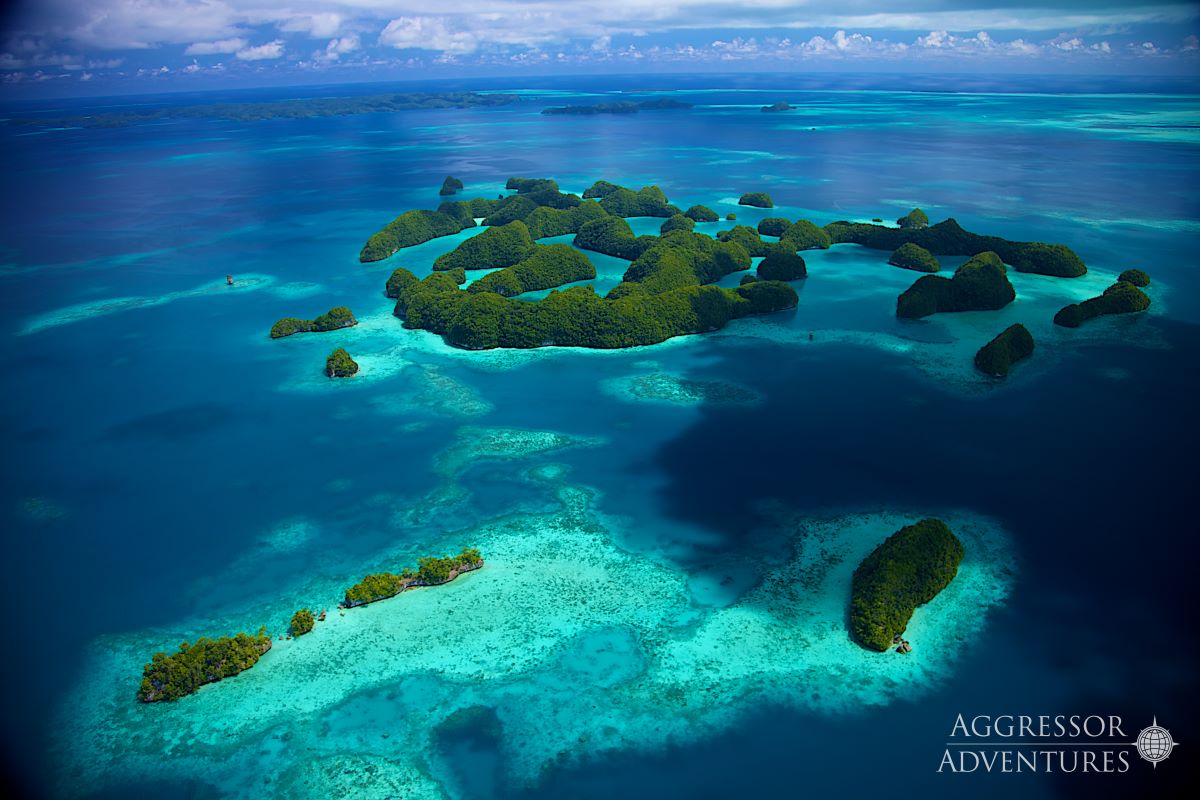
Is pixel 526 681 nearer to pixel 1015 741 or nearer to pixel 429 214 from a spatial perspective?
pixel 1015 741

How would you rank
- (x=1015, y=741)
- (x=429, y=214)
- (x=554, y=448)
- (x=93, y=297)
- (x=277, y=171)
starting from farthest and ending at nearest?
(x=277, y=171) < (x=429, y=214) < (x=93, y=297) < (x=554, y=448) < (x=1015, y=741)

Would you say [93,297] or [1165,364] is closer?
[1165,364]

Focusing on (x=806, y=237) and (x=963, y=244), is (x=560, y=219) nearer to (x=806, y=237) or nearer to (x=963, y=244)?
(x=806, y=237)

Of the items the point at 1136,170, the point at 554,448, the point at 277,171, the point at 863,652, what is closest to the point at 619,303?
the point at 554,448

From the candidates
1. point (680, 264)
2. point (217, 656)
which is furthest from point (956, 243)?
point (217, 656)

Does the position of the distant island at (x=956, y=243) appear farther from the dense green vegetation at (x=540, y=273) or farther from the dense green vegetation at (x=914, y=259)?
the dense green vegetation at (x=540, y=273)

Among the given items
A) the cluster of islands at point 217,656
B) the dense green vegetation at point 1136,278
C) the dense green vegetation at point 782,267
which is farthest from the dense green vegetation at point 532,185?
the cluster of islands at point 217,656
